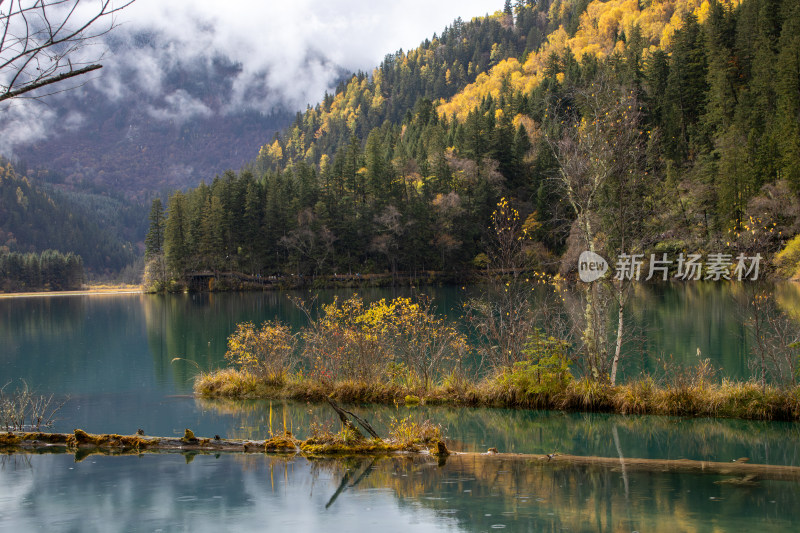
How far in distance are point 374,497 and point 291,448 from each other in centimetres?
285

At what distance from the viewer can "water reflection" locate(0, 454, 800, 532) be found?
861 centimetres

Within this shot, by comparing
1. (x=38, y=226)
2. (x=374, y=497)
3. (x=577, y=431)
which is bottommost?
(x=577, y=431)

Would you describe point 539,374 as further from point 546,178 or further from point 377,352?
point 546,178

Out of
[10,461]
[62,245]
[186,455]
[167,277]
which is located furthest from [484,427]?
[62,245]

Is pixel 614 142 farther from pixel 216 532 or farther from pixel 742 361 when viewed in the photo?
pixel 216 532

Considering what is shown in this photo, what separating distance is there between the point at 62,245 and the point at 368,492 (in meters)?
200

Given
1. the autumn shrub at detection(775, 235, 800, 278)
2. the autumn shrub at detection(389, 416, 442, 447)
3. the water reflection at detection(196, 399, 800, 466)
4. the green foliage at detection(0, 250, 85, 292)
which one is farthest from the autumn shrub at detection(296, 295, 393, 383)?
the green foliage at detection(0, 250, 85, 292)

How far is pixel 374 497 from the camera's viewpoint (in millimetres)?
9695

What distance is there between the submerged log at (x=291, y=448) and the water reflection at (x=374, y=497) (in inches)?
11.8

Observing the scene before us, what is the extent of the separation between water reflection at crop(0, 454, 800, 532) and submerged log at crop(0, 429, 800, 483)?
300 millimetres

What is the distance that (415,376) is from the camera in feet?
58.7

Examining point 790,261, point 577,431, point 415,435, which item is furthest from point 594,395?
point 790,261

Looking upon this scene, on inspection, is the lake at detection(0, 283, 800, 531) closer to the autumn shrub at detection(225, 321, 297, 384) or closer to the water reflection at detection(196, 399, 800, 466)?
the water reflection at detection(196, 399, 800, 466)

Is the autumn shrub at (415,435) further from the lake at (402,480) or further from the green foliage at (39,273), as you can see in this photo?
the green foliage at (39,273)
